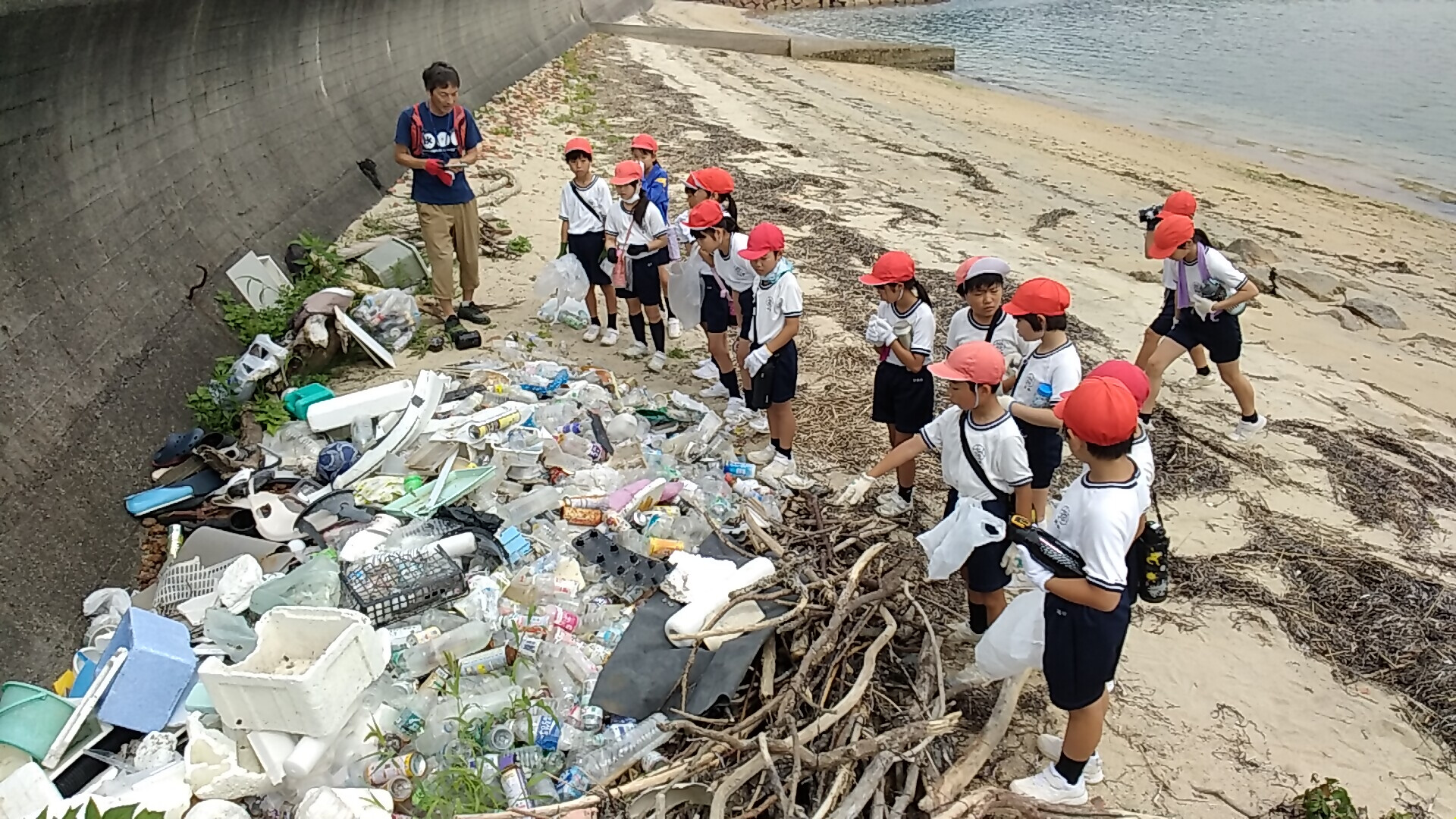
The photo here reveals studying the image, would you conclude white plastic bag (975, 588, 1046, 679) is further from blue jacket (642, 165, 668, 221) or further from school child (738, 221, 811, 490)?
blue jacket (642, 165, 668, 221)

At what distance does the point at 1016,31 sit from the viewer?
1543 inches

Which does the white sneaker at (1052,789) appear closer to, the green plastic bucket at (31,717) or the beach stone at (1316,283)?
the green plastic bucket at (31,717)

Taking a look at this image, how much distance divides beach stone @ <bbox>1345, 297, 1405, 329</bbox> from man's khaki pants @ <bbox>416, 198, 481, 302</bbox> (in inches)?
353

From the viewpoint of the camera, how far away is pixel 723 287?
5926 mm

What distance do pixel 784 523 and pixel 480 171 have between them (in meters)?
7.93

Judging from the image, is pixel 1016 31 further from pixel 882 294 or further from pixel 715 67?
pixel 882 294

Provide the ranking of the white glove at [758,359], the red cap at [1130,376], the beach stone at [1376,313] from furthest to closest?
the beach stone at [1376,313] → the white glove at [758,359] → the red cap at [1130,376]

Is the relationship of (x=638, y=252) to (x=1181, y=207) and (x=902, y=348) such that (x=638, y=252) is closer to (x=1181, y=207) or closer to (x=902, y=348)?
(x=902, y=348)

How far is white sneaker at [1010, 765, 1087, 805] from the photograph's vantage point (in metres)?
3.38

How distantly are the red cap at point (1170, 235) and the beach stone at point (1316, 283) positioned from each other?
5524 mm

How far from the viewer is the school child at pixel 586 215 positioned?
6.59 m

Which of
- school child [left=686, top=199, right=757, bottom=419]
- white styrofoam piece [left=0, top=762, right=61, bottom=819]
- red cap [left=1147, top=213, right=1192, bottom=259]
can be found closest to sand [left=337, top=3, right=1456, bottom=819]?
school child [left=686, top=199, right=757, bottom=419]

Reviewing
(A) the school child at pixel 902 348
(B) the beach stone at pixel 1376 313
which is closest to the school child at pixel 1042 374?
(A) the school child at pixel 902 348

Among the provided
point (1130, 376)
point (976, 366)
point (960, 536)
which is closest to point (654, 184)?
point (976, 366)
